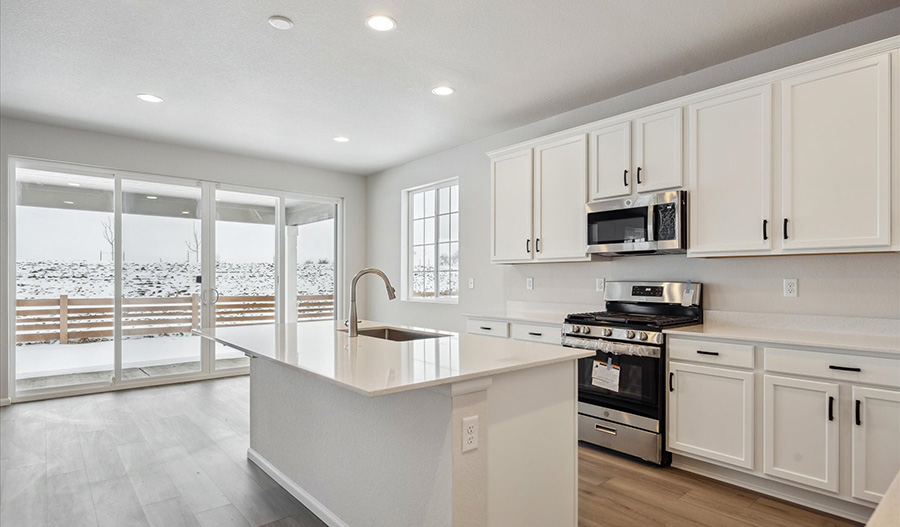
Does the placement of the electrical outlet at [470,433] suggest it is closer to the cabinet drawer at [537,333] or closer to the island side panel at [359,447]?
the island side panel at [359,447]

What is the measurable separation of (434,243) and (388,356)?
12.1ft

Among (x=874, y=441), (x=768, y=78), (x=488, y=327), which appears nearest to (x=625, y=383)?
(x=874, y=441)

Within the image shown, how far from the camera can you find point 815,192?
2541 mm

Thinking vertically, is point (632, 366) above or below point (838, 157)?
below

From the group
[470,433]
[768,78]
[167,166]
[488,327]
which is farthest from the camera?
[167,166]

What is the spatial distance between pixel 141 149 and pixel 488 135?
3590 millimetres

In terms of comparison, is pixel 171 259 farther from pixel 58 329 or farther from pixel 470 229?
pixel 470 229

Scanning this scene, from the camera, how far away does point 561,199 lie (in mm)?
3807

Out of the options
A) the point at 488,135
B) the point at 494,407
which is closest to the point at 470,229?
the point at 488,135

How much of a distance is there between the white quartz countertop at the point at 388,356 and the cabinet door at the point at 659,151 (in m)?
1.57

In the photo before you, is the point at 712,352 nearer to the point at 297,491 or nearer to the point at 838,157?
the point at 838,157

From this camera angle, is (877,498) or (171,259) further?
(171,259)

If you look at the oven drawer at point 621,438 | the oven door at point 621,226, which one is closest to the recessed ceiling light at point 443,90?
the oven door at point 621,226

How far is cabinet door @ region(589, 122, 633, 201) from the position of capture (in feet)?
11.0
